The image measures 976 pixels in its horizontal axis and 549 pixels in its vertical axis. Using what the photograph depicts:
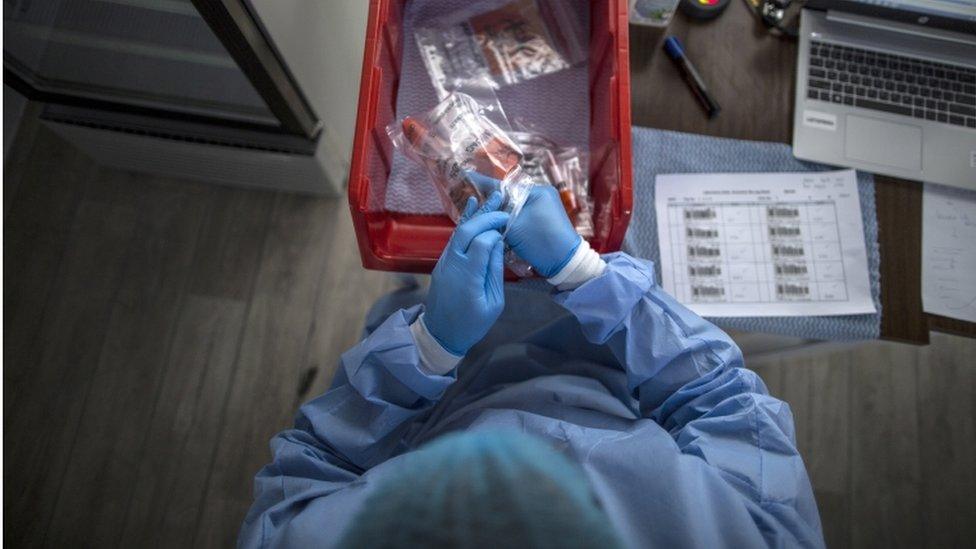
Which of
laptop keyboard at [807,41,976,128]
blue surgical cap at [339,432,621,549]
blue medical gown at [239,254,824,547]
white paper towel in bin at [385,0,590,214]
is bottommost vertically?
blue medical gown at [239,254,824,547]

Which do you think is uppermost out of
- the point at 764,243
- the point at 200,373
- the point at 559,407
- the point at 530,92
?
the point at 530,92

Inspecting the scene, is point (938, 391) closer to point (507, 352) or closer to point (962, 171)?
point (962, 171)

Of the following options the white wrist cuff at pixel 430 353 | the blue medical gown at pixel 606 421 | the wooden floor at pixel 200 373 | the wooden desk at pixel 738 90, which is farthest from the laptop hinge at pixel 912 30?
the white wrist cuff at pixel 430 353

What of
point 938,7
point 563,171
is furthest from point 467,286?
point 938,7

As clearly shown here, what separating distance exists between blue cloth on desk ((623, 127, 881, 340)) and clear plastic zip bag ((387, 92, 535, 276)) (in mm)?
187

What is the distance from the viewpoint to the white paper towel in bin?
0.98 m

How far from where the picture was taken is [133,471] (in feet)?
4.42

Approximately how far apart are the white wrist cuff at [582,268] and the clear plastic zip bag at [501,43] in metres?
0.37

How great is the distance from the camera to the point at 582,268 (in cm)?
76

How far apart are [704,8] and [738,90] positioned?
0.14m

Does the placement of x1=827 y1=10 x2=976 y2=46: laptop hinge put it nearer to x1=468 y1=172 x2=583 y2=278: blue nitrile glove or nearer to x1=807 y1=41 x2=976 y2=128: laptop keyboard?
x1=807 y1=41 x2=976 y2=128: laptop keyboard

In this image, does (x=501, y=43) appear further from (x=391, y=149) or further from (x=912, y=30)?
(x=912, y=30)

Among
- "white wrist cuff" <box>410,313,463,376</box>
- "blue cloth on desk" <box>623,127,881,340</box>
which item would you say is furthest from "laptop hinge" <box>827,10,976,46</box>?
"white wrist cuff" <box>410,313,463,376</box>

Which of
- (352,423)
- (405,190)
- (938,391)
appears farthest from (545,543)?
(938,391)
